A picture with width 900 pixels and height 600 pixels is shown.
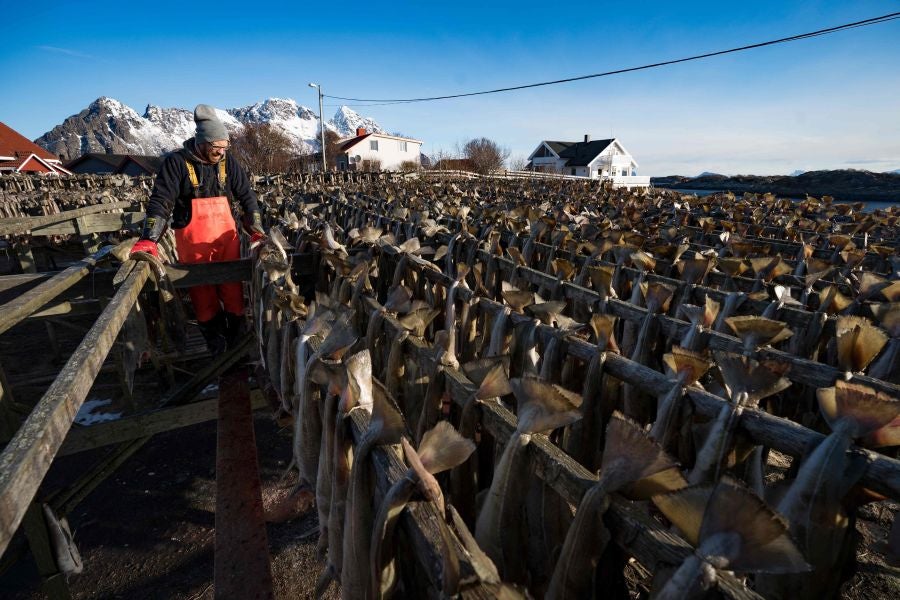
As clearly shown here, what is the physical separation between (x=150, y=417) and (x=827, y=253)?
5.08 m

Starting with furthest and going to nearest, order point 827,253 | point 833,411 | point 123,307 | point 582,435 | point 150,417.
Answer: point 827,253 → point 150,417 → point 123,307 → point 582,435 → point 833,411

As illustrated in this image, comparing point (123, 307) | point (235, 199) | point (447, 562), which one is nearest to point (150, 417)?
point (123, 307)

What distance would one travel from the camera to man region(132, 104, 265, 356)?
3727 mm

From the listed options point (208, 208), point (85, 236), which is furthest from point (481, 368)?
point (85, 236)

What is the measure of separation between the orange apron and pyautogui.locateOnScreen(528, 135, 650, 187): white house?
164ft

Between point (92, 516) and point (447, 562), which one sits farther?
point (92, 516)

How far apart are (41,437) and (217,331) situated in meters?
3.44

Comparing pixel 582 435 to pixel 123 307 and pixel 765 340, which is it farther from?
pixel 123 307

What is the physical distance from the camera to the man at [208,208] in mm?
3727

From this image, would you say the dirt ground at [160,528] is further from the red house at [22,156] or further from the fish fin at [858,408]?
the red house at [22,156]

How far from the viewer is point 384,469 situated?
37.8 inches

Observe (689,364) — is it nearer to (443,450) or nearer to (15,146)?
(443,450)

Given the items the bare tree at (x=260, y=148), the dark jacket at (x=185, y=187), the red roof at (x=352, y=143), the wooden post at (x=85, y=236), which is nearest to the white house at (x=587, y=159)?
the red roof at (x=352, y=143)

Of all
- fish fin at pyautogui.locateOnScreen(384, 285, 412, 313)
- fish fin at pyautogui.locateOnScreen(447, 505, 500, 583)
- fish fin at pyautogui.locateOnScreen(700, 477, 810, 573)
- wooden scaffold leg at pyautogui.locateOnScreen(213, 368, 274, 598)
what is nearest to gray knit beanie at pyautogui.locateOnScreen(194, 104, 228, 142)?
wooden scaffold leg at pyautogui.locateOnScreen(213, 368, 274, 598)
